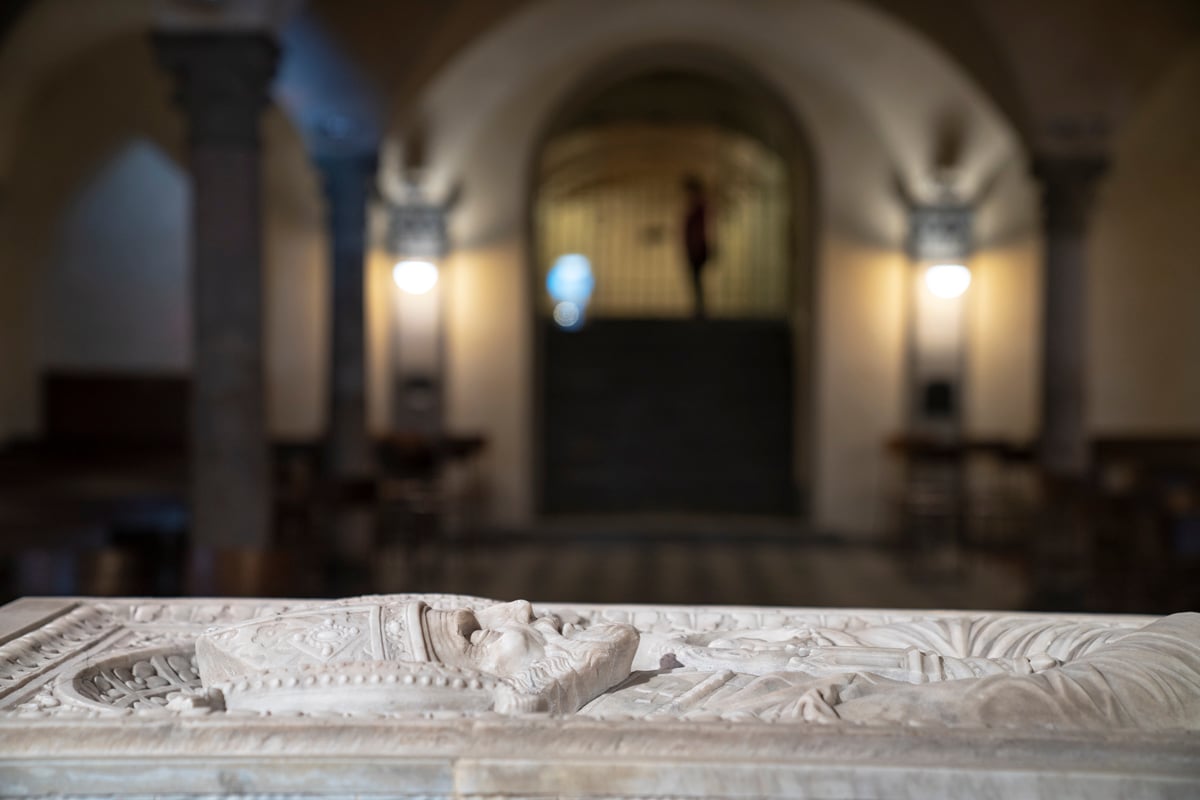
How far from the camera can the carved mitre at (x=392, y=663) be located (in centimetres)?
218

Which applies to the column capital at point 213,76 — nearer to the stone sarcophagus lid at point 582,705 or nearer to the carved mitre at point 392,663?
the stone sarcophagus lid at point 582,705

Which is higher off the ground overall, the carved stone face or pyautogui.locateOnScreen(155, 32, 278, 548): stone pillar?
pyautogui.locateOnScreen(155, 32, 278, 548): stone pillar

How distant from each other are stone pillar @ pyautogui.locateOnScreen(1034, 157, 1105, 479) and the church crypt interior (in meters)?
0.03

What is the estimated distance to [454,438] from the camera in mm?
11305

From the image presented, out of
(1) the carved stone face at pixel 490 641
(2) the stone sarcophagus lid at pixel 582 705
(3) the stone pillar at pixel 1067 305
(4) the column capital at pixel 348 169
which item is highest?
(4) the column capital at pixel 348 169

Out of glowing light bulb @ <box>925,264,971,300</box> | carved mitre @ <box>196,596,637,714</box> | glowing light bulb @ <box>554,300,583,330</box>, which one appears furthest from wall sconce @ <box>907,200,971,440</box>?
carved mitre @ <box>196,596,637,714</box>

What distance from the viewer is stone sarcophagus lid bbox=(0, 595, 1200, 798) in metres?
1.88

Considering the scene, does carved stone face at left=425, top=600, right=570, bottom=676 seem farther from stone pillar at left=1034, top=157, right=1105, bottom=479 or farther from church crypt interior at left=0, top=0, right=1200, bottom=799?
stone pillar at left=1034, top=157, right=1105, bottom=479

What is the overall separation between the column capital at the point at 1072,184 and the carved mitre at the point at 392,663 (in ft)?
26.0

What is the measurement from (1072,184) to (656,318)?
19.8ft

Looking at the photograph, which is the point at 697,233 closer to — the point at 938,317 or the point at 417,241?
the point at 938,317

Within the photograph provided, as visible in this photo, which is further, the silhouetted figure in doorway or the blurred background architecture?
the silhouetted figure in doorway

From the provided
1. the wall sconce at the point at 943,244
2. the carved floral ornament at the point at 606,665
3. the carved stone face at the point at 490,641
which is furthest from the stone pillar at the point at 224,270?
the wall sconce at the point at 943,244

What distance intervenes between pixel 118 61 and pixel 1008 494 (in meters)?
10.8
